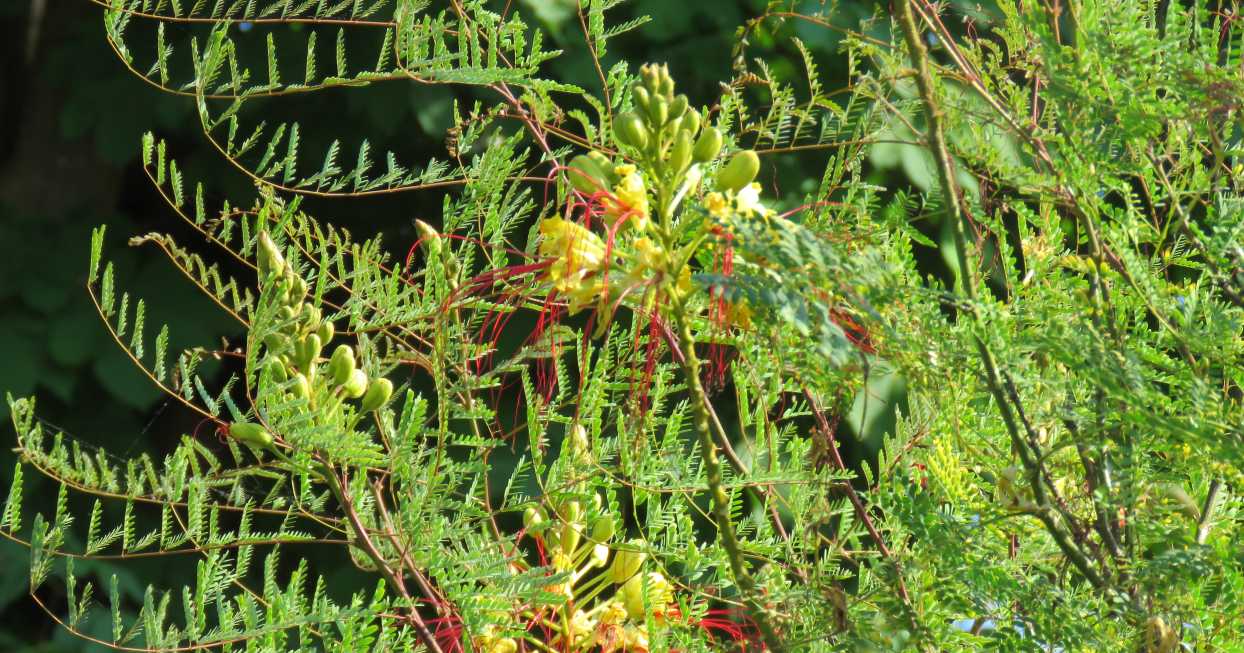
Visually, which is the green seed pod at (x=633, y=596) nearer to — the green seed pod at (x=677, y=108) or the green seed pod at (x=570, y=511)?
the green seed pod at (x=570, y=511)

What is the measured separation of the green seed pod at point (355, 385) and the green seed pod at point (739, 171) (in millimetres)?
184

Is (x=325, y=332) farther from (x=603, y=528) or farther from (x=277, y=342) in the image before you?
(x=603, y=528)

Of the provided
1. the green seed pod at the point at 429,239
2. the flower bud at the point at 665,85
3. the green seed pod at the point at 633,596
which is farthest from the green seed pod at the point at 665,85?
the green seed pod at the point at 633,596

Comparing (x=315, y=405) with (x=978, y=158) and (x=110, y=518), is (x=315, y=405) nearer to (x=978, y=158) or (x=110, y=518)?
(x=978, y=158)

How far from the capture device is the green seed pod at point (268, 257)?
58 centimetres

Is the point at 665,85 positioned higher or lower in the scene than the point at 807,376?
higher

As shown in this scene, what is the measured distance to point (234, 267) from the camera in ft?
6.17

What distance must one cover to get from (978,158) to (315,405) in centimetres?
29

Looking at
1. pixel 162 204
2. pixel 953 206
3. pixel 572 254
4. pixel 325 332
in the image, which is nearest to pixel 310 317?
pixel 325 332

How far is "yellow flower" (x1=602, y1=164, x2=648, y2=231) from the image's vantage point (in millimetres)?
533

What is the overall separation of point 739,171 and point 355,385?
0.20 m

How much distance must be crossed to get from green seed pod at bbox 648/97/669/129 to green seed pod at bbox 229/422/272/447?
20cm

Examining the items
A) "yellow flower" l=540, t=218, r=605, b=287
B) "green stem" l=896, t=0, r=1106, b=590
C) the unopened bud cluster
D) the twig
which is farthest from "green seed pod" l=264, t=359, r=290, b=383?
the twig

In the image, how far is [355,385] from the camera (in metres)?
0.58
